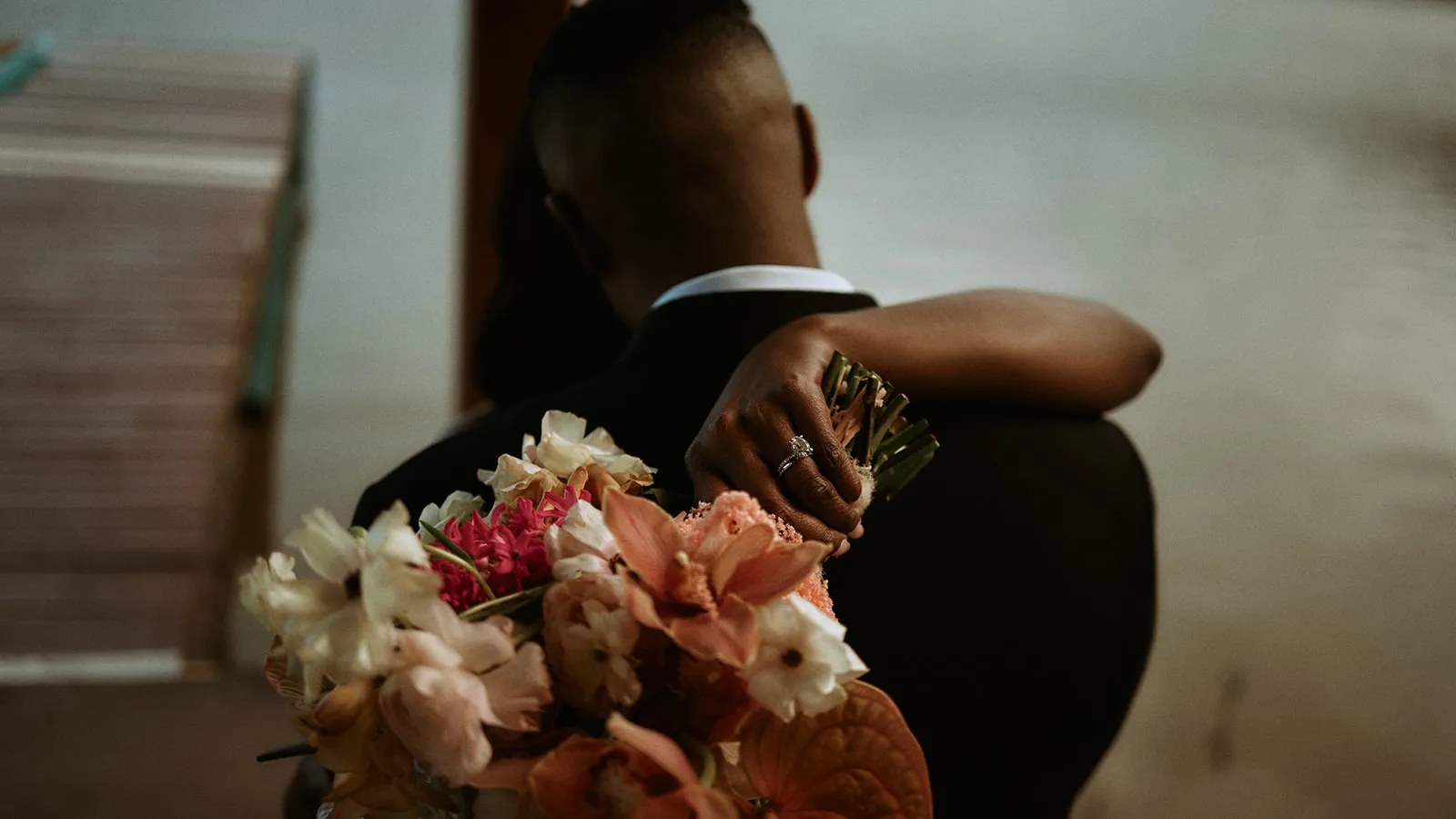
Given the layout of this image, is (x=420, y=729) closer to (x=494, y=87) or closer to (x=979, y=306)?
(x=979, y=306)

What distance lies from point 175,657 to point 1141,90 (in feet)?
7.06

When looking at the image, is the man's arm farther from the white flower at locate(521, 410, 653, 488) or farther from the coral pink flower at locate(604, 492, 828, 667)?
the coral pink flower at locate(604, 492, 828, 667)

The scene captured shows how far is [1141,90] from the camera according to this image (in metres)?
1.32

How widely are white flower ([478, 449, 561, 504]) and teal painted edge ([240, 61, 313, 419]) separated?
1.93 m

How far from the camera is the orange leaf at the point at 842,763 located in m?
0.44

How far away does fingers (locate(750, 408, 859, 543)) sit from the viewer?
59 cm

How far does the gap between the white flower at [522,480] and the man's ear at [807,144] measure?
52cm

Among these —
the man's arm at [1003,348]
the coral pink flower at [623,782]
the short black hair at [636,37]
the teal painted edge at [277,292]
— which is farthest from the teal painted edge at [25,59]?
the coral pink flower at [623,782]

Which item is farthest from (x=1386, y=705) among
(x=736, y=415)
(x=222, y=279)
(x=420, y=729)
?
(x=222, y=279)

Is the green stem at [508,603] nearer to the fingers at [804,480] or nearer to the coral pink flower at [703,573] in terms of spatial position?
the coral pink flower at [703,573]

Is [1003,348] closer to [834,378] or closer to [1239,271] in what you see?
[834,378]

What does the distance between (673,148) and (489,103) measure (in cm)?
81

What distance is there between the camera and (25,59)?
2068 mm

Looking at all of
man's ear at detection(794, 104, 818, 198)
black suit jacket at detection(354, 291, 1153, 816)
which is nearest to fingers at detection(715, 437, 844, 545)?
black suit jacket at detection(354, 291, 1153, 816)
